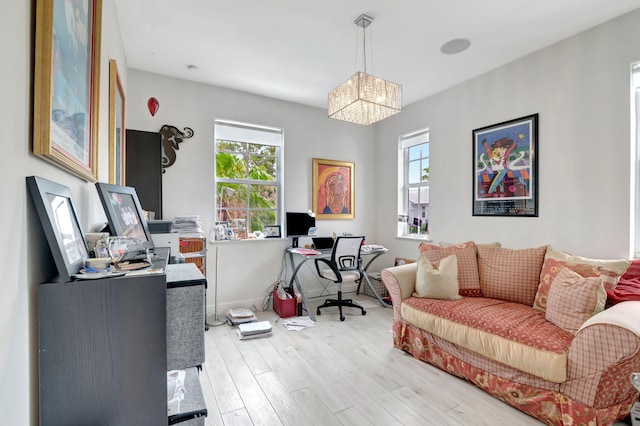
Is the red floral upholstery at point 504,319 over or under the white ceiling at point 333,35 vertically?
under

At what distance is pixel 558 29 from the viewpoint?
259cm

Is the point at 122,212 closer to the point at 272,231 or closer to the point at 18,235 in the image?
the point at 18,235

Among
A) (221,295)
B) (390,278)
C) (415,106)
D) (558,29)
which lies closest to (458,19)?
(558,29)

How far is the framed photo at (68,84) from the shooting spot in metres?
0.85

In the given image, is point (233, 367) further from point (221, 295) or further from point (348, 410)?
point (221, 295)

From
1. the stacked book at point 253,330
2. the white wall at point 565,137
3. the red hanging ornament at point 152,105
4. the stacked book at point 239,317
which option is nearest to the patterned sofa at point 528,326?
the white wall at point 565,137

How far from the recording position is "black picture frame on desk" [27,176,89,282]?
80 centimetres

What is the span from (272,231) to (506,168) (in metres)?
2.82

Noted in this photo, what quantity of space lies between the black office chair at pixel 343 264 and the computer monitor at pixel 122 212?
2.27 metres

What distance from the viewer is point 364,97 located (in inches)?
93.5

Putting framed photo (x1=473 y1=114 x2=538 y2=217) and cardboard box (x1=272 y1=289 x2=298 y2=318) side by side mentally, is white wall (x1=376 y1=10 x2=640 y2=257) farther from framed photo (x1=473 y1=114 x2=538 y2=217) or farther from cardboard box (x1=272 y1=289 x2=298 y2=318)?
cardboard box (x1=272 y1=289 x2=298 y2=318)

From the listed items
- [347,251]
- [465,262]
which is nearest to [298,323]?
[347,251]

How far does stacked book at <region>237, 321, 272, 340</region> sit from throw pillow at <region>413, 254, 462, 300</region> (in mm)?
1500

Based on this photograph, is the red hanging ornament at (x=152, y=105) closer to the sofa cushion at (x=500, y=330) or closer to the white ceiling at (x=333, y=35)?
the white ceiling at (x=333, y=35)
